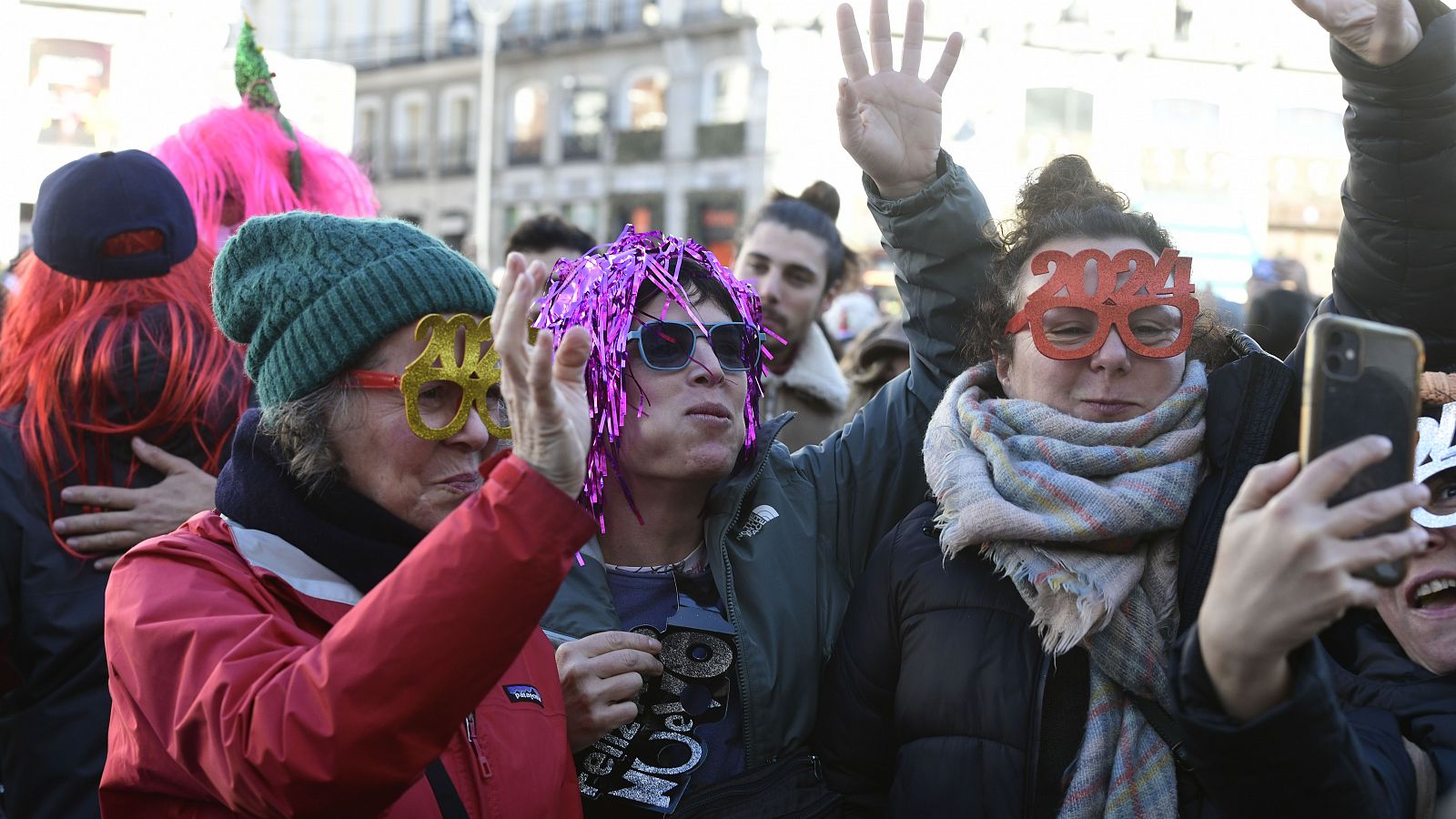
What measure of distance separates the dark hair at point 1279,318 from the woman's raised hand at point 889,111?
3.57 meters

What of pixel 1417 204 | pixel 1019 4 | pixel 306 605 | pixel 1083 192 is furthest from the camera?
pixel 1019 4

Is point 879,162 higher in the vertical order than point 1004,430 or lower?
higher

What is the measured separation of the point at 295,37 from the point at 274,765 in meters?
38.9

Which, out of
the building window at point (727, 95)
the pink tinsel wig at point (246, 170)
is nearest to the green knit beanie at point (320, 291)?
the pink tinsel wig at point (246, 170)

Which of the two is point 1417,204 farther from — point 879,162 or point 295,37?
point 295,37

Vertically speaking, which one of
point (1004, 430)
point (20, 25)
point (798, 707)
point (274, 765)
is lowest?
point (798, 707)

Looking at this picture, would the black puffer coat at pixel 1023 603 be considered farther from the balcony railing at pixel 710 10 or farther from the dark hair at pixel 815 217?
the balcony railing at pixel 710 10

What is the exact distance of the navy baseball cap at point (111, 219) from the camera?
9.49 ft

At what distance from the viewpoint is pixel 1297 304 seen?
6.50 m

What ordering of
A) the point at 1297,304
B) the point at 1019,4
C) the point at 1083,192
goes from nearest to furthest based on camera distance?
the point at 1083,192
the point at 1297,304
the point at 1019,4

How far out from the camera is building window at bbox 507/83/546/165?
34.5 m

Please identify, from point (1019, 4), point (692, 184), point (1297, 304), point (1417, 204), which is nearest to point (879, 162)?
point (1417, 204)

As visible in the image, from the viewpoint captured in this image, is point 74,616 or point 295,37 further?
point 295,37

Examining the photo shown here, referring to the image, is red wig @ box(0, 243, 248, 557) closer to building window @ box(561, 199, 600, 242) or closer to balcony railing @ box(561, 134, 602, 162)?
building window @ box(561, 199, 600, 242)
